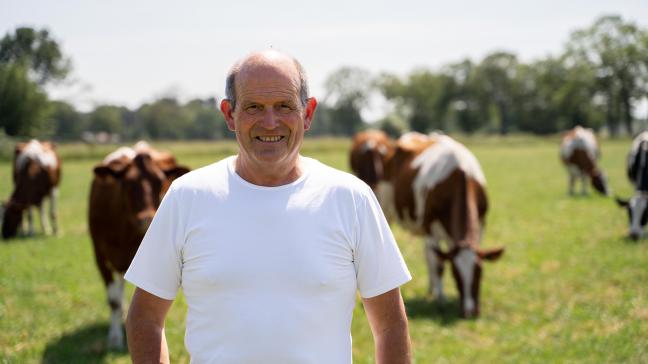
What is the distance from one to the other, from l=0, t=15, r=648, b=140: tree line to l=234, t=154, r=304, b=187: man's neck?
4150 centimetres

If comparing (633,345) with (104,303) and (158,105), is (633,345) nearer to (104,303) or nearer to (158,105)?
(104,303)

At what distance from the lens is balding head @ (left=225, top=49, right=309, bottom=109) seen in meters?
A: 2.22

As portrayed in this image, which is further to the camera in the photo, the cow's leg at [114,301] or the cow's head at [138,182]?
the cow's leg at [114,301]

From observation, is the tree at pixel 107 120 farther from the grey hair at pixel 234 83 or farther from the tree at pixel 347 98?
the grey hair at pixel 234 83

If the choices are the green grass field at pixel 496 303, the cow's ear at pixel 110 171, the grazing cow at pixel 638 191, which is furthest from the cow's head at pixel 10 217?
the grazing cow at pixel 638 191

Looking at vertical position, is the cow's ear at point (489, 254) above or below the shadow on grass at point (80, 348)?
above

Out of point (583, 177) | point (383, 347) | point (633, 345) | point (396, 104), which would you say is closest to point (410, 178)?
point (633, 345)

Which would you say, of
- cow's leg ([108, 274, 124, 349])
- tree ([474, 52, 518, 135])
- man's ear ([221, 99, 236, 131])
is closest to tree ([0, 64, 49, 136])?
cow's leg ([108, 274, 124, 349])

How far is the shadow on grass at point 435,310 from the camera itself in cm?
736

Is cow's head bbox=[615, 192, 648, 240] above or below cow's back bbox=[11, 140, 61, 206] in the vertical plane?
below

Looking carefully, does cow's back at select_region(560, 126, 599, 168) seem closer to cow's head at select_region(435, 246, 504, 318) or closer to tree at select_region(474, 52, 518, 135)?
cow's head at select_region(435, 246, 504, 318)

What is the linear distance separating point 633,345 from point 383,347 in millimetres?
4907

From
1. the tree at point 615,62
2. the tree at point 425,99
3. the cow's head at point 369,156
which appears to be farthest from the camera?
the tree at point 425,99

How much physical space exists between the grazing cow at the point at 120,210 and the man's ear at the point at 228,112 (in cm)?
372
